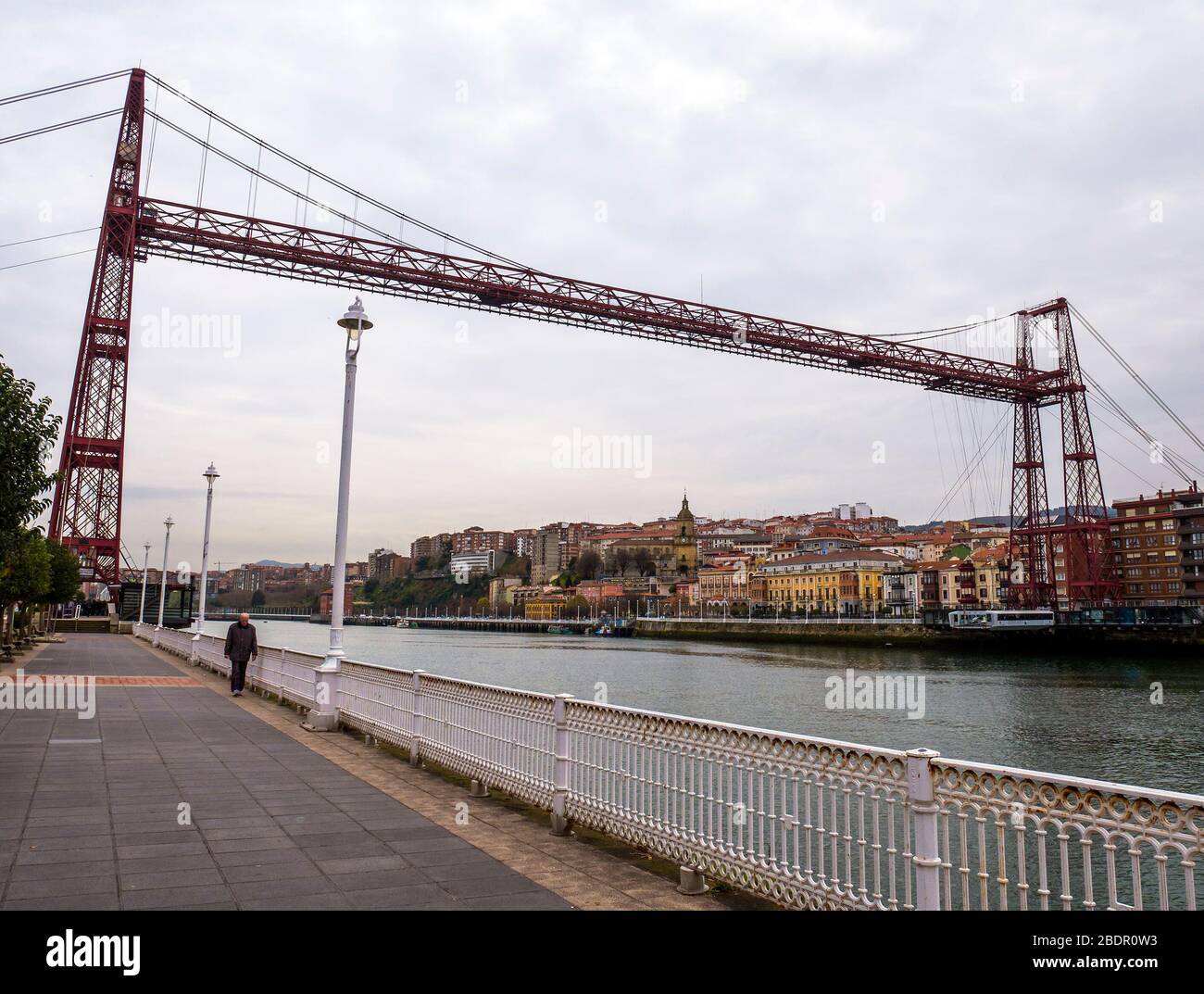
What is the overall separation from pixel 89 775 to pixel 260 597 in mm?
196612

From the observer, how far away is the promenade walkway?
4234 millimetres

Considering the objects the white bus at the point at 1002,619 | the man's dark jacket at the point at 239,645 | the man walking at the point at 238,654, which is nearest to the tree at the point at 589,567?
the white bus at the point at 1002,619

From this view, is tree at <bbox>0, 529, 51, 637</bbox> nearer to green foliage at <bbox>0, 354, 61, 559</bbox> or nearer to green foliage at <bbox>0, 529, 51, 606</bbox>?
green foliage at <bbox>0, 529, 51, 606</bbox>

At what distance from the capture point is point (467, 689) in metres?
7.49

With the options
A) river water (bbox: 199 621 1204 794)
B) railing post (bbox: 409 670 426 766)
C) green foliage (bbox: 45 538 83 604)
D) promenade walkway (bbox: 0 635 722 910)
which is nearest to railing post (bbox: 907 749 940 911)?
promenade walkway (bbox: 0 635 722 910)

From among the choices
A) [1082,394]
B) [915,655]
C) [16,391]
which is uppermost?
[1082,394]

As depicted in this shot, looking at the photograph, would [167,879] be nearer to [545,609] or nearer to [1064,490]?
[1064,490]

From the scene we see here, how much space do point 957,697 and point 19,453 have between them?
29.7m

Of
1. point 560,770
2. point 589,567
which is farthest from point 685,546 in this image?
point 560,770

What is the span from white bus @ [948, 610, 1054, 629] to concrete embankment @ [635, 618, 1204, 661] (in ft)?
2.12

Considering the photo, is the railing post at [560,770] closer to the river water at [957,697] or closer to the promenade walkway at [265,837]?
the promenade walkway at [265,837]

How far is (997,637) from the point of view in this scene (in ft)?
202
